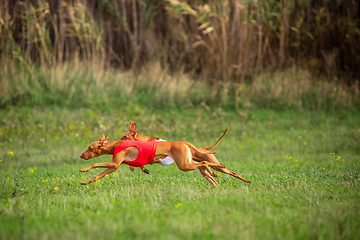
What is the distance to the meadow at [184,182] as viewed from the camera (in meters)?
3.45

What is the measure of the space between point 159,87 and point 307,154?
20.2ft

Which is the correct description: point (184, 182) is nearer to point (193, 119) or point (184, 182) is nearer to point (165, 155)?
point (165, 155)

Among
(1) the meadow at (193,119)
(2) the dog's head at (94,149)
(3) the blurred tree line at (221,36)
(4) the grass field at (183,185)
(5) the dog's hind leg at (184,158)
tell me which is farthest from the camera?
(3) the blurred tree line at (221,36)

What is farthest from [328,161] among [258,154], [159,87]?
[159,87]

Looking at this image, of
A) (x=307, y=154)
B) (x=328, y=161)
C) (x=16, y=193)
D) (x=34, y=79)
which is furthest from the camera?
(x=34, y=79)

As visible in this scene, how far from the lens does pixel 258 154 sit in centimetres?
805

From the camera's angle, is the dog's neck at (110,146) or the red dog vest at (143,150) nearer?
the red dog vest at (143,150)

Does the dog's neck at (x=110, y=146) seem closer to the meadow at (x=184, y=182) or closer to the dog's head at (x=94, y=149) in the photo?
the dog's head at (x=94, y=149)

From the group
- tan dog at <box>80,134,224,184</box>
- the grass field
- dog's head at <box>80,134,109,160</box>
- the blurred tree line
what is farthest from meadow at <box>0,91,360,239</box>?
the blurred tree line

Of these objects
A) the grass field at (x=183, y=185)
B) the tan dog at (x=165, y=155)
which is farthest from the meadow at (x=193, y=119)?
the tan dog at (x=165, y=155)

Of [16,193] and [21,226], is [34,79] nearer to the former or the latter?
[16,193]

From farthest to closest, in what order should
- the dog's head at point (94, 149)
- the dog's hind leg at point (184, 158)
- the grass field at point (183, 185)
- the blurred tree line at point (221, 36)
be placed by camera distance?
the blurred tree line at point (221, 36), the dog's head at point (94, 149), the dog's hind leg at point (184, 158), the grass field at point (183, 185)

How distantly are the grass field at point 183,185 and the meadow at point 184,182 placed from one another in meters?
0.02

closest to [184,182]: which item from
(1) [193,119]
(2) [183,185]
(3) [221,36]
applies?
(2) [183,185]
